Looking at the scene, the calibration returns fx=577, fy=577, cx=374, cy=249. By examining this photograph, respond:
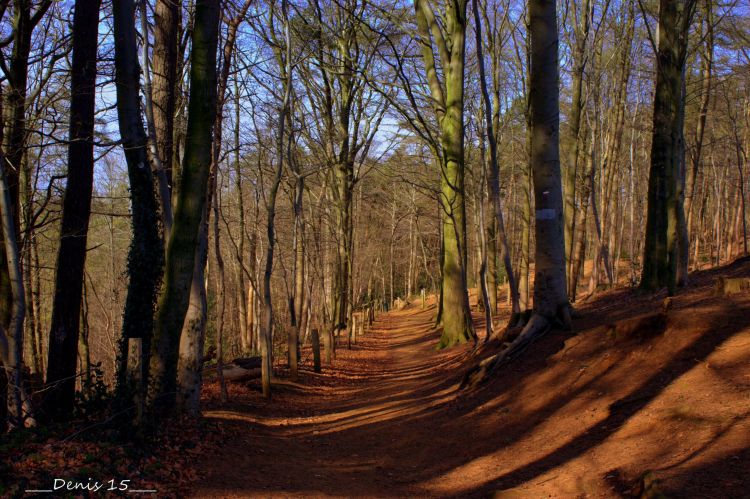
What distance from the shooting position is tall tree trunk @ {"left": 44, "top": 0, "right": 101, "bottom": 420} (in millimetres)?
8680

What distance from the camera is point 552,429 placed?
22.0 ft

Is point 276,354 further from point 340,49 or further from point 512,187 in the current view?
point 512,187

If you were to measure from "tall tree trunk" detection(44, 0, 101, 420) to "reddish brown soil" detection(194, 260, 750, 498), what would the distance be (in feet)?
8.16

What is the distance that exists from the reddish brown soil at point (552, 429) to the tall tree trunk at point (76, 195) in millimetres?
2488

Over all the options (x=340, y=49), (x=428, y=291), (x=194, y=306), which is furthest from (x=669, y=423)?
(x=428, y=291)

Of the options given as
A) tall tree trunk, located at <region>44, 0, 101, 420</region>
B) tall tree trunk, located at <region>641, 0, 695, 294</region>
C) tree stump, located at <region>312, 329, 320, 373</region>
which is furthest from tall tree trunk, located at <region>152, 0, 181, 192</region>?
tall tree trunk, located at <region>641, 0, 695, 294</region>

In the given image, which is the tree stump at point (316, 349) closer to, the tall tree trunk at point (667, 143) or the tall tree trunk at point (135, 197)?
the tall tree trunk at point (135, 197)

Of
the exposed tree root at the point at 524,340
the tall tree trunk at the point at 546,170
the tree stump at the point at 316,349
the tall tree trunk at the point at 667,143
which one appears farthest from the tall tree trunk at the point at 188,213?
the tall tree trunk at the point at 667,143

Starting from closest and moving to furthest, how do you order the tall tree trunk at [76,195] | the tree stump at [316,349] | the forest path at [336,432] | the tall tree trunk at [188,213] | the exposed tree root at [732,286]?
the forest path at [336,432], the tall tree trunk at [188,213], the tall tree trunk at [76,195], the exposed tree root at [732,286], the tree stump at [316,349]

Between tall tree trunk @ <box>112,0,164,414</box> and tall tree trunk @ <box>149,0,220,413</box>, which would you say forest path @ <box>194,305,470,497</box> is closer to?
tall tree trunk @ <box>149,0,220,413</box>

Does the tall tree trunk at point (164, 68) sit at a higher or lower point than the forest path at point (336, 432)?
higher

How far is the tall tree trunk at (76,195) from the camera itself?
868 centimetres

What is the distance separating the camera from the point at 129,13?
24.5ft

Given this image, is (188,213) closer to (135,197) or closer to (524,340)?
(135,197)
